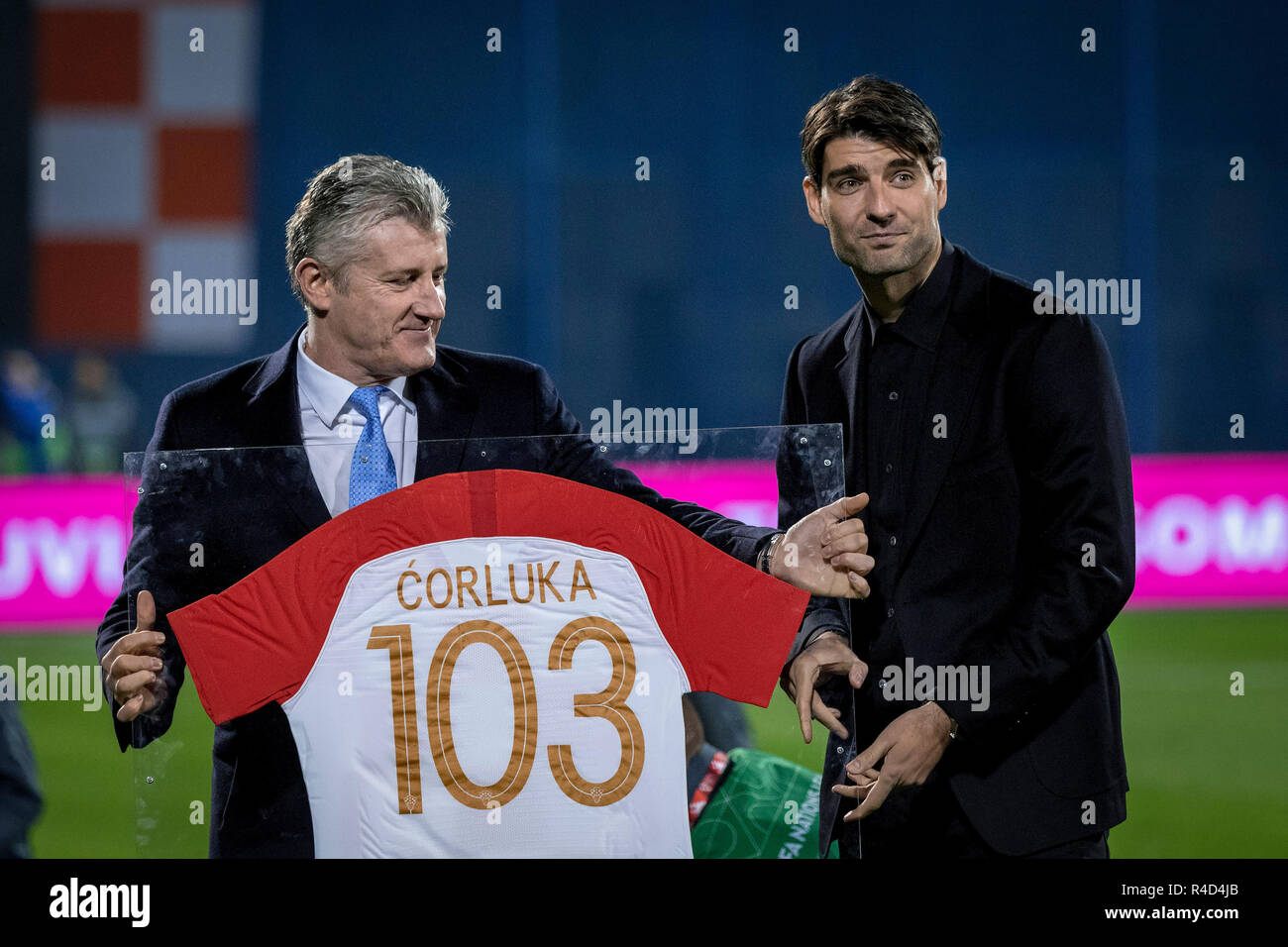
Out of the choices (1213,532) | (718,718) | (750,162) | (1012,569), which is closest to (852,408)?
(1012,569)

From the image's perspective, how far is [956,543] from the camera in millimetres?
2613

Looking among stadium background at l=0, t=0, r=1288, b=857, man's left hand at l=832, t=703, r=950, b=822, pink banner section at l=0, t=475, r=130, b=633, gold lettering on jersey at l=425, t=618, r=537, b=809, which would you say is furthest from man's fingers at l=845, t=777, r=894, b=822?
stadium background at l=0, t=0, r=1288, b=857

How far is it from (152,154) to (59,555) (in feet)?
14.1

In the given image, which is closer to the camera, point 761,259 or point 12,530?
point 12,530

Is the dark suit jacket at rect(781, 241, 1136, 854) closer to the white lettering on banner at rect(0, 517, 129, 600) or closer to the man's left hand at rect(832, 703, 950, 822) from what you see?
the man's left hand at rect(832, 703, 950, 822)

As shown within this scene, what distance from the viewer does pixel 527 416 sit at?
9.19 feet

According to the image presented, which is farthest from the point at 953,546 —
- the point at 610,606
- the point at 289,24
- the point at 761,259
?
the point at 289,24

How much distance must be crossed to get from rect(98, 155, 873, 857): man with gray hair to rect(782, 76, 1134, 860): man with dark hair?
0.18 meters

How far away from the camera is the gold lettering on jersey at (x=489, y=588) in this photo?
2.59 m

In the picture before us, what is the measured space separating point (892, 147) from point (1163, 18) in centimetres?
880

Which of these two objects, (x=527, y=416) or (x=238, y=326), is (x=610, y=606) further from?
Answer: (x=238, y=326)

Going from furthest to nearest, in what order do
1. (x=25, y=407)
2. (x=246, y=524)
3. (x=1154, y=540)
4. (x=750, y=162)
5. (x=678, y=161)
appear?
(x=25, y=407), (x=678, y=161), (x=750, y=162), (x=1154, y=540), (x=246, y=524)

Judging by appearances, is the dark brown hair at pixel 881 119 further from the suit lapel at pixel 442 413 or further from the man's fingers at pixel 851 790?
the man's fingers at pixel 851 790

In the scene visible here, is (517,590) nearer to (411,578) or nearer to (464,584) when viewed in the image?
(464,584)
